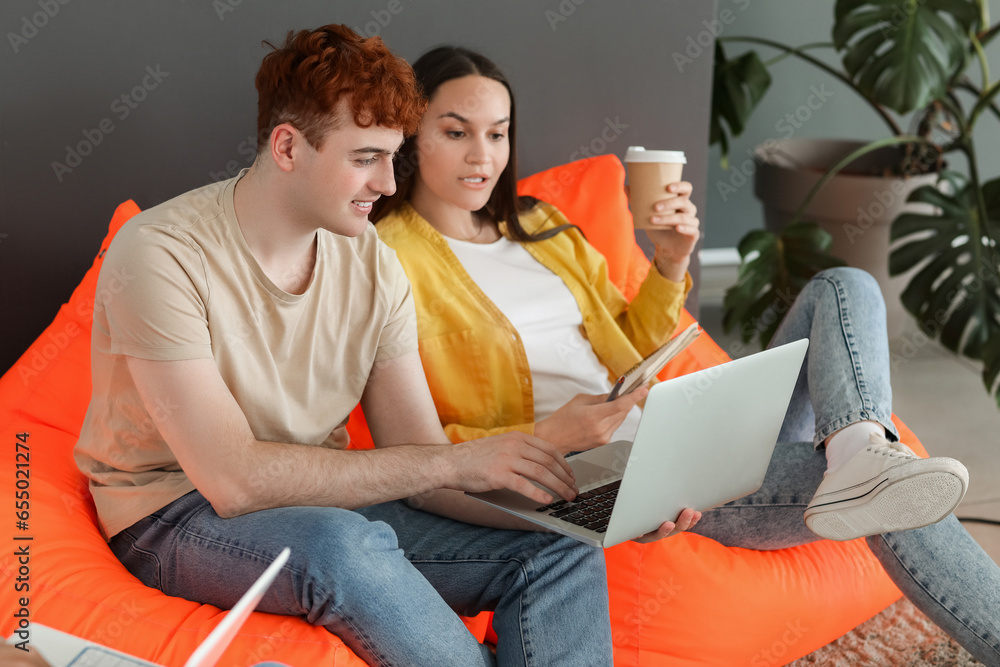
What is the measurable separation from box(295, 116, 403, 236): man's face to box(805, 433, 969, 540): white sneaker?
2.49 ft

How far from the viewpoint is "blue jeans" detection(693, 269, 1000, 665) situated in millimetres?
1294

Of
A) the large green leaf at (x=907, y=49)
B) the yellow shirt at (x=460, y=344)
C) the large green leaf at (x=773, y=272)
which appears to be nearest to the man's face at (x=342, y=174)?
the yellow shirt at (x=460, y=344)

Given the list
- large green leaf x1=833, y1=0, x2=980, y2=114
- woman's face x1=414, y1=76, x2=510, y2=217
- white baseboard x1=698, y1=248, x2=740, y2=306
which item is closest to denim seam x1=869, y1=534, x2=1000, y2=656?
woman's face x1=414, y1=76, x2=510, y2=217

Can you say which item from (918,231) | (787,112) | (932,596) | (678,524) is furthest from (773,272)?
(678,524)

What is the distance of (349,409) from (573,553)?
401mm

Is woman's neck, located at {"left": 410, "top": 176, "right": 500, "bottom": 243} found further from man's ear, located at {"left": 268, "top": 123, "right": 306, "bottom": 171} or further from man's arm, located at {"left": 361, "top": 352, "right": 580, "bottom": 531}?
man's ear, located at {"left": 268, "top": 123, "right": 306, "bottom": 171}

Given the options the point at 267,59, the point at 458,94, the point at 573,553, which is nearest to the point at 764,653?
the point at 573,553

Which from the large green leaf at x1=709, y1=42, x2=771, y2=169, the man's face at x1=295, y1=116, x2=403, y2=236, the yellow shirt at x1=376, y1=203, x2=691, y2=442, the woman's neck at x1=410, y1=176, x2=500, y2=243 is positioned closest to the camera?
the man's face at x1=295, y1=116, x2=403, y2=236

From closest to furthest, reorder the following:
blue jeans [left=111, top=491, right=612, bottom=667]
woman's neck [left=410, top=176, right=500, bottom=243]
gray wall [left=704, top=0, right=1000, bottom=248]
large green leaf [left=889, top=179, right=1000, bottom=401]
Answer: blue jeans [left=111, top=491, right=612, bottom=667], woman's neck [left=410, top=176, right=500, bottom=243], large green leaf [left=889, top=179, right=1000, bottom=401], gray wall [left=704, top=0, right=1000, bottom=248]

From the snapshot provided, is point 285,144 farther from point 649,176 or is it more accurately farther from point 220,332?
point 649,176

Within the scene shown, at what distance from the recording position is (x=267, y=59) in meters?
1.22

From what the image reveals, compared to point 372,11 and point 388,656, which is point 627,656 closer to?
point 388,656

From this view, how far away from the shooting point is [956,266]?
8.38 ft

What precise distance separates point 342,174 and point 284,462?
39 centimetres
